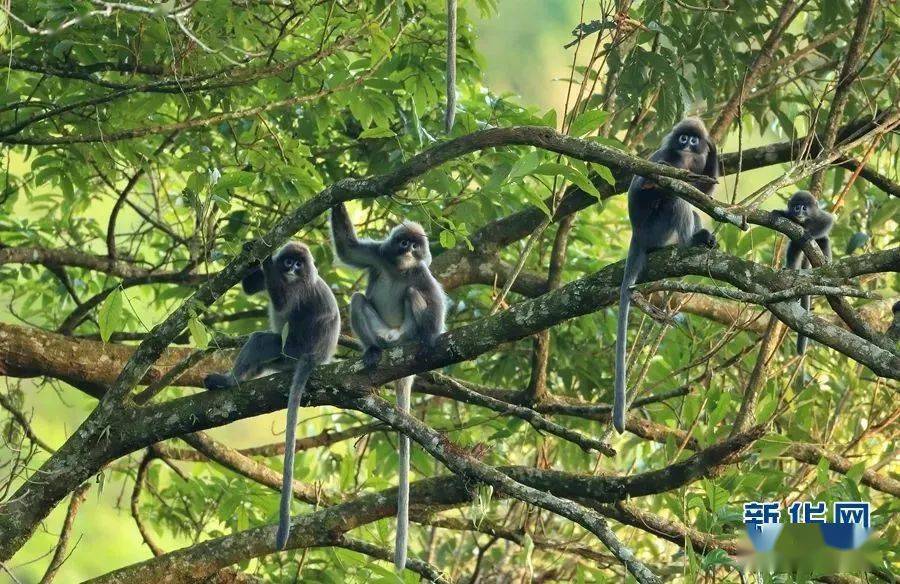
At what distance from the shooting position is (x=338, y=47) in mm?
4621

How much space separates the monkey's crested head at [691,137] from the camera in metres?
5.54

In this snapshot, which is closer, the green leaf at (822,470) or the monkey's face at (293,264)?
the green leaf at (822,470)

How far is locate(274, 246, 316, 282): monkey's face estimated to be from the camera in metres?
5.86

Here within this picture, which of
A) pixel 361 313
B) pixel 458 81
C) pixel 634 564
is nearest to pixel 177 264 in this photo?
pixel 361 313

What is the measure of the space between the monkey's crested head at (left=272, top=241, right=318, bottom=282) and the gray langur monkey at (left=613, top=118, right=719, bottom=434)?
1.82 metres

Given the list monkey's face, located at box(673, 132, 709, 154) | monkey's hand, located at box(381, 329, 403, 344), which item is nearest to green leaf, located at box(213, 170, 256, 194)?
monkey's hand, located at box(381, 329, 403, 344)

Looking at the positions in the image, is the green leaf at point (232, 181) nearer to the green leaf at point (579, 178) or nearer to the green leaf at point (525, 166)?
the green leaf at point (525, 166)

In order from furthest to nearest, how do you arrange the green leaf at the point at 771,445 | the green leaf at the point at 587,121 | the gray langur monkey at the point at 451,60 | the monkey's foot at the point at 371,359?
the green leaf at the point at 771,445 → the gray langur monkey at the point at 451,60 → the monkey's foot at the point at 371,359 → the green leaf at the point at 587,121

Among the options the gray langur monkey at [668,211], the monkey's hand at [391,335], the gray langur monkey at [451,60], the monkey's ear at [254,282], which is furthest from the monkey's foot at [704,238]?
the monkey's ear at [254,282]

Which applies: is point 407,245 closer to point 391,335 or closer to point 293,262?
point 391,335

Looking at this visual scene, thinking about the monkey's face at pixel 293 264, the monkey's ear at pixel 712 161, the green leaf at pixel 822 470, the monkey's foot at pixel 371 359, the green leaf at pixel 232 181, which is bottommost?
the green leaf at pixel 822 470

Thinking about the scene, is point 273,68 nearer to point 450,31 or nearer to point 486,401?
point 450,31

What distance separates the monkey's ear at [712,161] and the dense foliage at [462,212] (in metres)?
0.25

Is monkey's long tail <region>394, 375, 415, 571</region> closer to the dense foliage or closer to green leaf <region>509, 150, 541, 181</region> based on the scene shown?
the dense foliage
